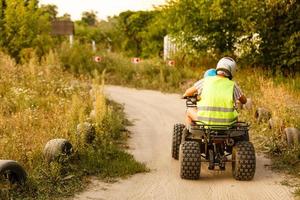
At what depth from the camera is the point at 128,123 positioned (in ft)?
40.0

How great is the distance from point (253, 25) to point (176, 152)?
31.8 ft

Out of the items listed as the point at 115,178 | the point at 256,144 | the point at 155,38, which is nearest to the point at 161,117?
the point at 256,144

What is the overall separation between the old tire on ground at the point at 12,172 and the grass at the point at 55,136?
3.6 inches

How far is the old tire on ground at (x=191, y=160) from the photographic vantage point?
7457 millimetres

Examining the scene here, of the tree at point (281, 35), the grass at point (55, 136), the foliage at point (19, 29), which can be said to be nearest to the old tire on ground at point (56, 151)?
the grass at point (55, 136)

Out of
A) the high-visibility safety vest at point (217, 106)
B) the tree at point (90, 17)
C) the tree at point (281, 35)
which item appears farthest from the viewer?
the tree at point (90, 17)

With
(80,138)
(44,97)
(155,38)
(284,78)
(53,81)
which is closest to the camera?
(80,138)

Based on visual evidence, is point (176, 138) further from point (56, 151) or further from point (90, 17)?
point (90, 17)

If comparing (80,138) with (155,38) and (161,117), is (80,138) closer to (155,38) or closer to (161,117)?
(161,117)

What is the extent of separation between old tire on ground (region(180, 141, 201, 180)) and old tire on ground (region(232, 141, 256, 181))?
1.67 feet

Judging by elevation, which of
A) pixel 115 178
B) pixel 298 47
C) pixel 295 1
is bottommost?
pixel 115 178

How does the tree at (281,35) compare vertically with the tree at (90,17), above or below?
below

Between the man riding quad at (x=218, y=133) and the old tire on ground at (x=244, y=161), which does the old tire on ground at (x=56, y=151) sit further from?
the old tire on ground at (x=244, y=161)

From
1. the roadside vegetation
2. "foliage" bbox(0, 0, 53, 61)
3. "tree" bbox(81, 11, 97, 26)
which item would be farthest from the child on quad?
"tree" bbox(81, 11, 97, 26)
